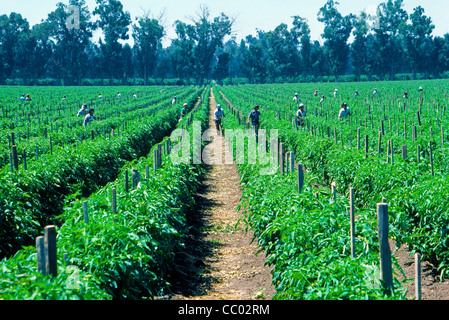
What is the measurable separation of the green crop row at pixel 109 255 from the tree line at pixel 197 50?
325ft

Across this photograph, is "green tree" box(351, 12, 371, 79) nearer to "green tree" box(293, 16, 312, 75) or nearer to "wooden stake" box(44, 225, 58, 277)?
"green tree" box(293, 16, 312, 75)

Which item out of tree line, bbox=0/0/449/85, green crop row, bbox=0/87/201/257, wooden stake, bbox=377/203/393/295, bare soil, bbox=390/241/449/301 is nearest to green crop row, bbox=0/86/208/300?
green crop row, bbox=0/87/201/257

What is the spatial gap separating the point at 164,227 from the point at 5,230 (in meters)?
2.95

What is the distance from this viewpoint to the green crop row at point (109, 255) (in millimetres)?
3982

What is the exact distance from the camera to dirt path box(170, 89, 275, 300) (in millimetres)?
6738

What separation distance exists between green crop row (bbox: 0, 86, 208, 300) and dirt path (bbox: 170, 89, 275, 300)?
0.38 metres

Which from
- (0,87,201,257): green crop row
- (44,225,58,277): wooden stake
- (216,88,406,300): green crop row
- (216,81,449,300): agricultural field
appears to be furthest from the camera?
(0,87,201,257): green crop row

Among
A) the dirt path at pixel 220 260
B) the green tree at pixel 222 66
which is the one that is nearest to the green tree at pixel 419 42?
the green tree at pixel 222 66

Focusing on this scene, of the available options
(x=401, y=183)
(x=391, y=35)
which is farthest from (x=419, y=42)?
(x=401, y=183)

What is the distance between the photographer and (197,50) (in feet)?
370

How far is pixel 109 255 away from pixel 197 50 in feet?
366

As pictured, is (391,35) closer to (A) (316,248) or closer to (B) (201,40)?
(B) (201,40)

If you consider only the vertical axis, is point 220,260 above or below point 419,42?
below
